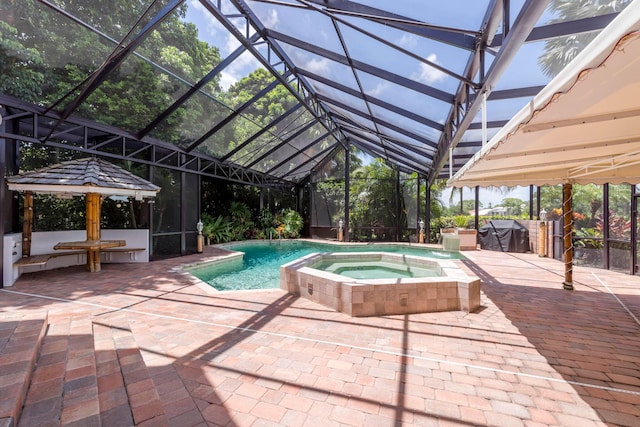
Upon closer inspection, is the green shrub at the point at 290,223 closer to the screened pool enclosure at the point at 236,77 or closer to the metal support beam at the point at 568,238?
the screened pool enclosure at the point at 236,77

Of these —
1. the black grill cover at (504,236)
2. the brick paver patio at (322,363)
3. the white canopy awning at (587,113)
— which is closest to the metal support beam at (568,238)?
the brick paver patio at (322,363)

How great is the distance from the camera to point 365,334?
318 cm

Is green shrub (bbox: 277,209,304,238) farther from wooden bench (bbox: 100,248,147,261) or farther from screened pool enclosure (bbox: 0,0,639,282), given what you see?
wooden bench (bbox: 100,248,147,261)

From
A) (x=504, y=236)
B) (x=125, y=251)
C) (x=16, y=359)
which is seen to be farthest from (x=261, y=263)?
(x=504, y=236)

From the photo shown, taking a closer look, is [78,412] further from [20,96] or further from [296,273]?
[20,96]

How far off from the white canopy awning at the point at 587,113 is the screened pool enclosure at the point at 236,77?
0.48 metres

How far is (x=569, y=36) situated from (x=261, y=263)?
26.3 feet

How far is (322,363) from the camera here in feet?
8.22

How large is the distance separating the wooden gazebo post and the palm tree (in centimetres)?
820

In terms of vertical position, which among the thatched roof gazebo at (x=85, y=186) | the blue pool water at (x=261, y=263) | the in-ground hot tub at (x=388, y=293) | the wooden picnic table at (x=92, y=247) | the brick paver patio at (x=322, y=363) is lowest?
the blue pool water at (x=261, y=263)

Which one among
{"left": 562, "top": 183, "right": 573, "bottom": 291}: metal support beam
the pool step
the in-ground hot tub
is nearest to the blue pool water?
the in-ground hot tub

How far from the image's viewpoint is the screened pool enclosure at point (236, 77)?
2.86m

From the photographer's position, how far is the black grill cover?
10.0m

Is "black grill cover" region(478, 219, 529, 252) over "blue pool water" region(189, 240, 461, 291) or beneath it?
over
